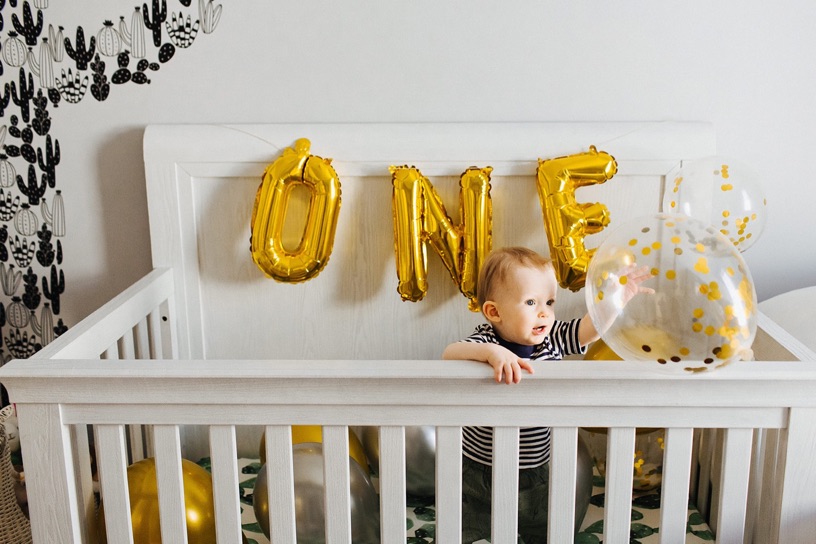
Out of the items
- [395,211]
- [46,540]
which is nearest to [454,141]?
[395,211]

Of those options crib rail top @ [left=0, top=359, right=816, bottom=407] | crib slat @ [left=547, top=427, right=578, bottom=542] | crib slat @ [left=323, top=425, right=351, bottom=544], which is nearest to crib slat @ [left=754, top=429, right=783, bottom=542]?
crib rail top @ [left=0, top=359, right=816, bottom=407]

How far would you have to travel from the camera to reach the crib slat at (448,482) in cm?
126

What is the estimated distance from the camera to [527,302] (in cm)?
148

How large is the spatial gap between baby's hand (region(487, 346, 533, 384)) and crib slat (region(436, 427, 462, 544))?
11 cm

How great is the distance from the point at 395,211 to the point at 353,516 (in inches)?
23.2

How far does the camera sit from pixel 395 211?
1724 millimetres

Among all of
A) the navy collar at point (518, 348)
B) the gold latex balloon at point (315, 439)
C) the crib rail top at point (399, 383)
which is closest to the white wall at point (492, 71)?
the navy collar at point (518, 348)

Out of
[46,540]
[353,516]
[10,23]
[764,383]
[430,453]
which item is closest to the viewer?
[764,383]

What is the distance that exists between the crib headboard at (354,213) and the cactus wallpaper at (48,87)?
0.55ft

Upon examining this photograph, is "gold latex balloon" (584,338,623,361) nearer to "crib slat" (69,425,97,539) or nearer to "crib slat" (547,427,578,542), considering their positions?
"crib slat" (547,427,578,542)

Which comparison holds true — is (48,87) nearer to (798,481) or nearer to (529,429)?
(529,429)

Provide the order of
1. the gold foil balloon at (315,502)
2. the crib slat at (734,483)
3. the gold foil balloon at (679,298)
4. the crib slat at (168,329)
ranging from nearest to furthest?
1. the gold foil balloon at (679,298)
2. the crib slat at (734,483)
3. the gold foil balloon at (315,502)
4. the crib slat at (168,329)

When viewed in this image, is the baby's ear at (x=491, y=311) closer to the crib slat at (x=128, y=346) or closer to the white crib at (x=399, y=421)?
the white crib at (x=399, y=421)

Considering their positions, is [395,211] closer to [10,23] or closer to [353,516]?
[353,516]
